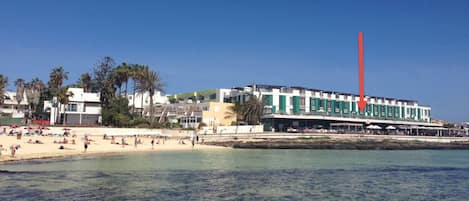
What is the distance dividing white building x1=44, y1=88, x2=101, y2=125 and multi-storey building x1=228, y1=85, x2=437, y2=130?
31455 millimetres

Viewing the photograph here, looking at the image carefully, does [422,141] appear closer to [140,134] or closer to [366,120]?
[366,120]

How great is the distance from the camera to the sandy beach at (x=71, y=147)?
42.0 metres

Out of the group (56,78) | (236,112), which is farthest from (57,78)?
(236,112)

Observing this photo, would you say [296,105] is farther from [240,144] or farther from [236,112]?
[240,144]

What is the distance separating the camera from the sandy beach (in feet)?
138

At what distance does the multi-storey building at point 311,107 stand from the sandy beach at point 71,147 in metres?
31.3

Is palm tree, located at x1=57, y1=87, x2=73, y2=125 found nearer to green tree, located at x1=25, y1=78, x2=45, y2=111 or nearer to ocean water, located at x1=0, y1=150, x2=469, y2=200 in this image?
green tree, located at x1=25, y1=78, x2=45, y2=111

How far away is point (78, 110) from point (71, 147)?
30545mm

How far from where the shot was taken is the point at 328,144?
7531 centimetres

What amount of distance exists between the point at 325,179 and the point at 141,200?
13.7 meters

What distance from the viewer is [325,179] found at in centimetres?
2856

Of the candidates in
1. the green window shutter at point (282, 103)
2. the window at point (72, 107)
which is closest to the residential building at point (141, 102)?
the window at point (72, 107)

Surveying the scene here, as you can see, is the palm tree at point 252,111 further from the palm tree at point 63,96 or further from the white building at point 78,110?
the palm tree at point 63,96

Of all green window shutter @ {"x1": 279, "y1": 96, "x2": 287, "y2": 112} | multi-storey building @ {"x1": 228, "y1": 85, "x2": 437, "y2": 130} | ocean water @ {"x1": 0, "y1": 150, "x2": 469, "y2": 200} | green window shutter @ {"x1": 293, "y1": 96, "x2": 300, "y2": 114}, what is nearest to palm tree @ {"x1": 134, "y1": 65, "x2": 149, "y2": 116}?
multi-storey building @ {"x1": 228, "y1": 85, "x2": 437, "y2": 130}
